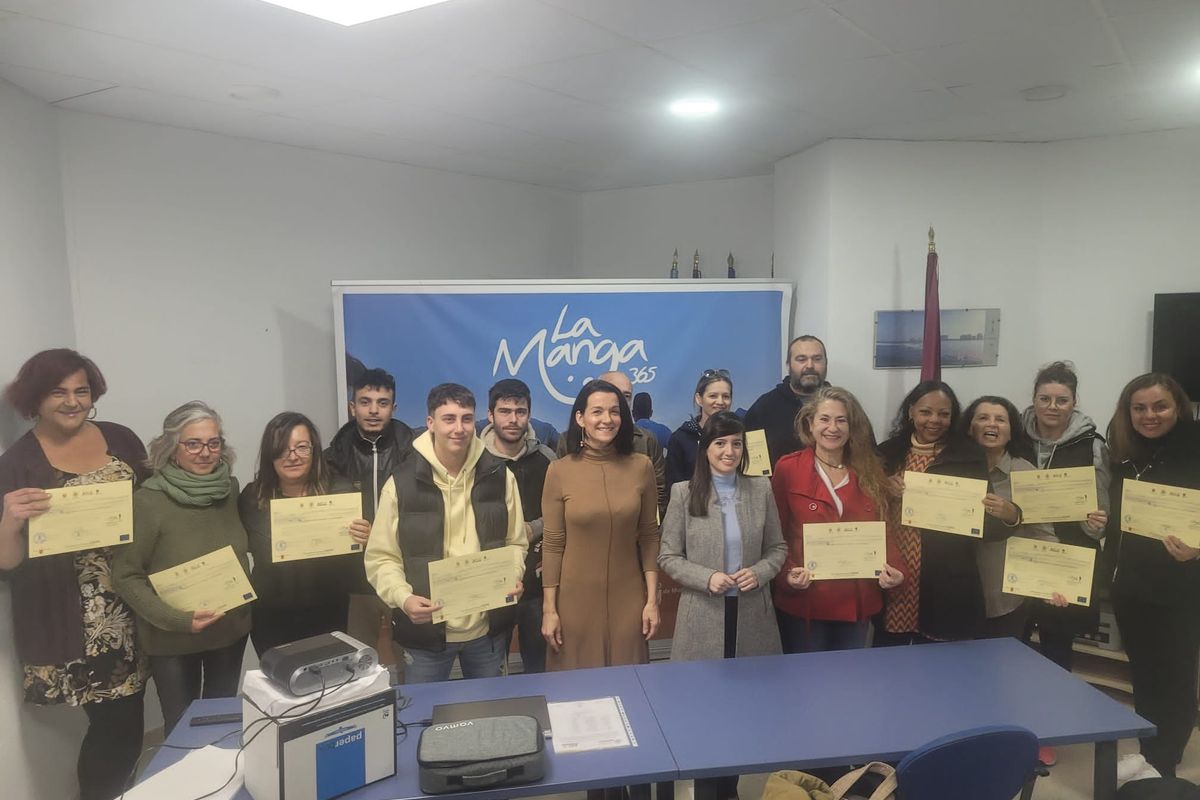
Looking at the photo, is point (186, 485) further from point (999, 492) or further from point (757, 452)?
point (999, 492)

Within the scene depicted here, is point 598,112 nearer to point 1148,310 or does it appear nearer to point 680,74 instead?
point 680,74

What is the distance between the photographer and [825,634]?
273 cm

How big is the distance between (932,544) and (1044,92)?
2141 mm

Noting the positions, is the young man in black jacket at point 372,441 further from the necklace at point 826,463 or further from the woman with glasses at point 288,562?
the necklace at point 826,463

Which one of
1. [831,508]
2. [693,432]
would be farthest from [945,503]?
[693,432]

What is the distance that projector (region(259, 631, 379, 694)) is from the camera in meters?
1.76

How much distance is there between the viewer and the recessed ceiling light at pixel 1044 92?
327cm

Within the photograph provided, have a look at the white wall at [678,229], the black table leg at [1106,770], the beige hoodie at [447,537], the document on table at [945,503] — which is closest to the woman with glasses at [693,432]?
the document on table at [945,503]

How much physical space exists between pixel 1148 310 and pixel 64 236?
5.54m

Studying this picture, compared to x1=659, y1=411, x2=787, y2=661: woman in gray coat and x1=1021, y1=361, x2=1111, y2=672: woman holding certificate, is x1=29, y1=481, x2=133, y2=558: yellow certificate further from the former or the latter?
x1=1021, y1=361, x2=1111, y2=672: woman holding certificate

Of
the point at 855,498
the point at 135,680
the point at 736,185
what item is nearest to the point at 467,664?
the point at 135,680

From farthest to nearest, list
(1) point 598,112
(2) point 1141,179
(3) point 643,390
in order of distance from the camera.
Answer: (3) point 643,390
(2) point 1141,179
(1) point 598,112

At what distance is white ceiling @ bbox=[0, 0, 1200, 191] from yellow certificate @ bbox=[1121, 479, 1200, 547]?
1.60 metres

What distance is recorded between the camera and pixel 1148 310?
13.6 ft
